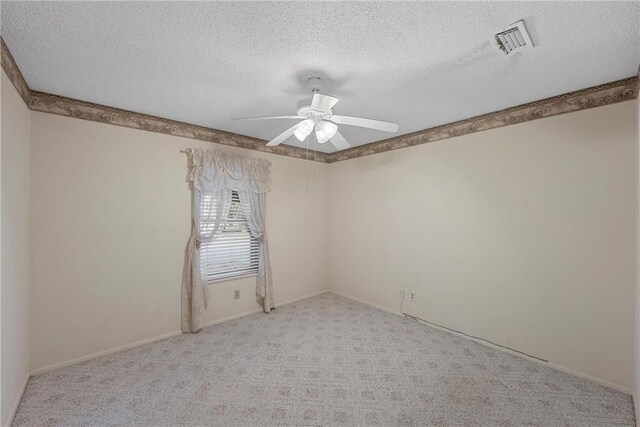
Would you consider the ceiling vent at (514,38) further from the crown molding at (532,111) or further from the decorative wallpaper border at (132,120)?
the decorative wallpaper border at (132,120)

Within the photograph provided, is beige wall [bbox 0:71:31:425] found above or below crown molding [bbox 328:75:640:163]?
below

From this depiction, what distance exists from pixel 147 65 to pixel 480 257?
350cm

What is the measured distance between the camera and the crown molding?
7.31 ft

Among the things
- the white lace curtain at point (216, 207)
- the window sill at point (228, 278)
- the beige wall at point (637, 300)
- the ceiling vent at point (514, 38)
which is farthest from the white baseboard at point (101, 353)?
the beige wall at point (637, 300)

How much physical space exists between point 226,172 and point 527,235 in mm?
3391

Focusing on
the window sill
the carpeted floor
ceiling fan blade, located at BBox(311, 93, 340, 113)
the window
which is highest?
ceiling fan blade, located at BBox(311, 93, 340, 113)

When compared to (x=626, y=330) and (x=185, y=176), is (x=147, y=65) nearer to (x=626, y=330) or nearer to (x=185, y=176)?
(x=185, y=176)

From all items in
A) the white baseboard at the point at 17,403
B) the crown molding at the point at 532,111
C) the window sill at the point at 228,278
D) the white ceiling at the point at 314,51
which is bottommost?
the white baseboard at the point at 17,403

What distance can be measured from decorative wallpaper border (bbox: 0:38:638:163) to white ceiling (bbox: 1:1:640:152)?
111 mm

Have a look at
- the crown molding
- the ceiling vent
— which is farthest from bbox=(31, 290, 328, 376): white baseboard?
the ceiling vent

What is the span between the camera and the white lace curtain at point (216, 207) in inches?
128

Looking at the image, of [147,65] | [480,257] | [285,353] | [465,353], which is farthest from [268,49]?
[465,353]

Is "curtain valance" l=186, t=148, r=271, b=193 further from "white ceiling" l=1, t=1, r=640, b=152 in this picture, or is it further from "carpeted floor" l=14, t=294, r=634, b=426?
"carpeted floor" l=14, t=294, r=634, b=426

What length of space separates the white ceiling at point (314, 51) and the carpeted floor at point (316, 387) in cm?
246
